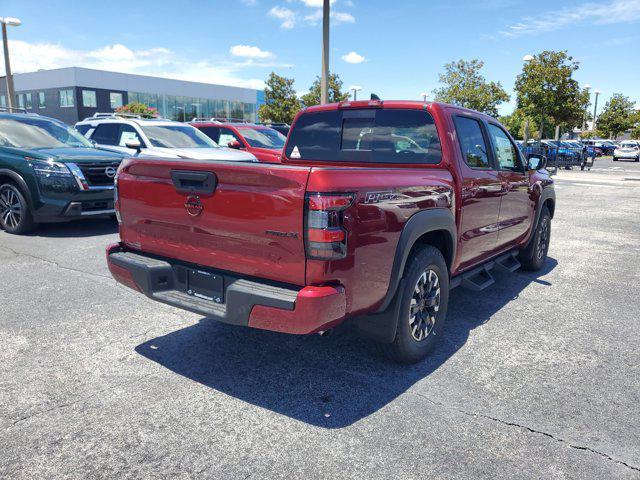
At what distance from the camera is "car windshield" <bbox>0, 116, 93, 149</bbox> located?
8.54 m

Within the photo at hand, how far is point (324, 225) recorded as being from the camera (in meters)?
2.71

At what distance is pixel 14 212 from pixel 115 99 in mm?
46771

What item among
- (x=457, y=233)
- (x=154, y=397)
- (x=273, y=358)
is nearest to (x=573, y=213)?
(x=457, y=233)

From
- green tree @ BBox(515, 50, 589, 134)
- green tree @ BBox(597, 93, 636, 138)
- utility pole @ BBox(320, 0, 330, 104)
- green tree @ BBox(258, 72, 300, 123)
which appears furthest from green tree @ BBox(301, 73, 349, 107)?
green tree @ BBox(597, 93, 636, 138)

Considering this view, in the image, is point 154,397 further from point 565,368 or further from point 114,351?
point 565,368

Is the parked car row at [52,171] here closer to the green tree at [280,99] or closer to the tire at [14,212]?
the tire at [14,212]

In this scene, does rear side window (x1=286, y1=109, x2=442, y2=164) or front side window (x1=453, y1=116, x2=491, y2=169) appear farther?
front side window (x1=453, y1=116, x2=491, y2=169)

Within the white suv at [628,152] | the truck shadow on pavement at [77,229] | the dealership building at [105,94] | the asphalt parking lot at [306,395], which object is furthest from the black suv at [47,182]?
the white suv at [628,152]

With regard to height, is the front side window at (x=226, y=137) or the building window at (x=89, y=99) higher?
the building window at (x=89, y=99)

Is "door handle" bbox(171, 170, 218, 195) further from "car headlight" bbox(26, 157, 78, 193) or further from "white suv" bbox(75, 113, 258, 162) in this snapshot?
"white suv" bbox(75, 113, 258, 162)

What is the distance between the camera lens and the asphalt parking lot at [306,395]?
2.60m

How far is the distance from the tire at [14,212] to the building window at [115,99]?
4607 centimetres

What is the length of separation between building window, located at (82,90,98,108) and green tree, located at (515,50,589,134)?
3899cm

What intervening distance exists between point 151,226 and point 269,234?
1.11 m
